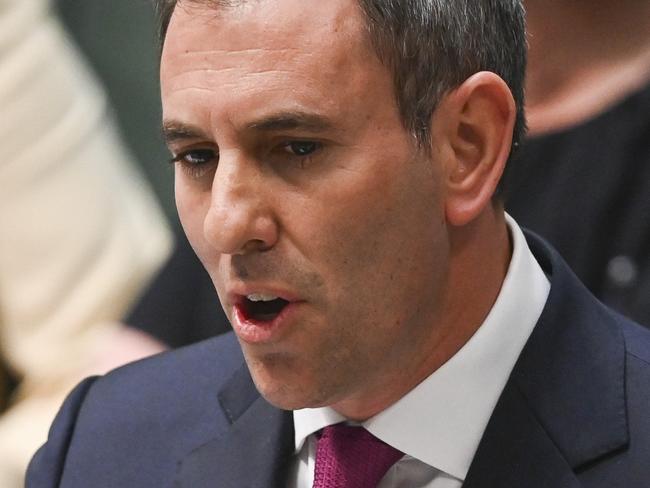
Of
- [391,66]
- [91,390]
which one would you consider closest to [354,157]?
[391,66]

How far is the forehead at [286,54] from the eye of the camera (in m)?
1.70

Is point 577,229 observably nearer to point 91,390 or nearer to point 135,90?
point 91,390

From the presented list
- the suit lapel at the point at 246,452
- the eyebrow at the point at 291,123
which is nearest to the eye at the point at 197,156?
the eyebrow at the point at 291,123

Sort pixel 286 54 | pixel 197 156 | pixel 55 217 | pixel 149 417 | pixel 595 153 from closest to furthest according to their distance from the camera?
pixel 286 54
pixel 197 156
pixel 149 417
pixel 595 153
pixel 55 217

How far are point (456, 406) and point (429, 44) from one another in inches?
17.7

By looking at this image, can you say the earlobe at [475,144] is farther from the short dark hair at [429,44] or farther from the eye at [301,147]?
the eye at [301,147]

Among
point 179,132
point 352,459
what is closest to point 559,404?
point 352,459

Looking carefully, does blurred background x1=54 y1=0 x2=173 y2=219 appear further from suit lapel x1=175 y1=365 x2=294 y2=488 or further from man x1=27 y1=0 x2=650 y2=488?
man x1=27 y1=0 x2=650 y2=488

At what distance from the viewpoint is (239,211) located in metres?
1.71

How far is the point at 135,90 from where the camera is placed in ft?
10.5

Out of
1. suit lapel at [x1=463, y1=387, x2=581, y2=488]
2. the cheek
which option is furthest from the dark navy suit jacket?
the cheek

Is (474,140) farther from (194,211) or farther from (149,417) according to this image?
(149,417)

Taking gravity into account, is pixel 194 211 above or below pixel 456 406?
above

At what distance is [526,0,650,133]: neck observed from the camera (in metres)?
2.38
